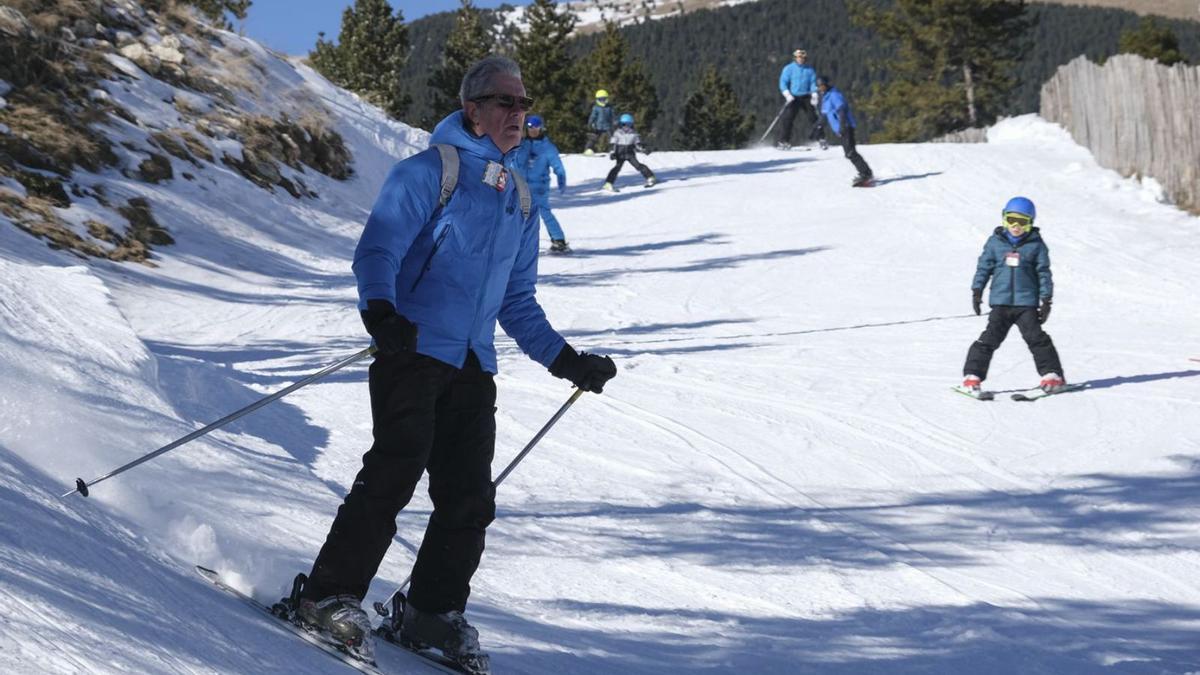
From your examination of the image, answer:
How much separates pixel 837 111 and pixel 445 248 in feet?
56.8

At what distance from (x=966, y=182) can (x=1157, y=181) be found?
2663 mm

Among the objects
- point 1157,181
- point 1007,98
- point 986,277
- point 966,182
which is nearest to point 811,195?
point 966,182

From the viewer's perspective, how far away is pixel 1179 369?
982 cm

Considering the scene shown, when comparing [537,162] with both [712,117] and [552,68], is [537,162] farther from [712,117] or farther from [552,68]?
[712,117]

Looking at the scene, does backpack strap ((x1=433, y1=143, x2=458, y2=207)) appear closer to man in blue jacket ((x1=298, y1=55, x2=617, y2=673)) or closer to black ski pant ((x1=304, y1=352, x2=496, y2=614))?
man in blue jacket ((x1=298, y1=55, x2=617, y2=673))

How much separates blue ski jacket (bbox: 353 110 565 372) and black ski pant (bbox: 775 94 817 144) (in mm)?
20331

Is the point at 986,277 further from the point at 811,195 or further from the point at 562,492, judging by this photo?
the point at 811,195

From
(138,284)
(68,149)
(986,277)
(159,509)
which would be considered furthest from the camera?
(68,149)

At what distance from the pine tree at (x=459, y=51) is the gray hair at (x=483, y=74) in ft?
171

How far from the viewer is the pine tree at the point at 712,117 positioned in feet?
256

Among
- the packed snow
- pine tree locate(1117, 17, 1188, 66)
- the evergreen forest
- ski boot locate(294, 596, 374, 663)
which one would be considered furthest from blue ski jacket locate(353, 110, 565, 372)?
the evergreen forest

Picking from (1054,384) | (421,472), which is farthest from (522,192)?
(1054,384)

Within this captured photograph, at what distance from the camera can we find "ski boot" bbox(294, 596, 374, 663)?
3307 mm

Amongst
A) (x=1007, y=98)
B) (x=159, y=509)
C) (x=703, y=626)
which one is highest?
(x=1007, y=98)
